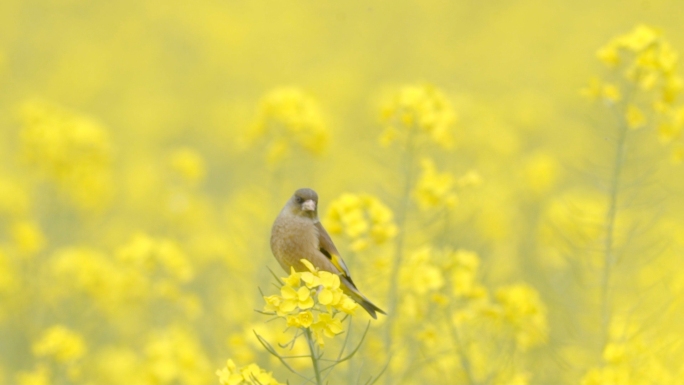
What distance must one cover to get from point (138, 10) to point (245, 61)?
4.36m

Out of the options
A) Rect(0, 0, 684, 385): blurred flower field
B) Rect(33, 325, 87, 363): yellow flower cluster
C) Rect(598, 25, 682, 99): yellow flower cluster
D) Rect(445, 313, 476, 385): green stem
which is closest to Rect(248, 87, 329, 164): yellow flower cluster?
Rect(0, 0, 684, 385): blurred flower field

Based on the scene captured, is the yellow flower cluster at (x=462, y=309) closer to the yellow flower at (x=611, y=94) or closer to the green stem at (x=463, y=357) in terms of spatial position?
the green stem at (x=463, y=357)

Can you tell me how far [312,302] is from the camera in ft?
8.70

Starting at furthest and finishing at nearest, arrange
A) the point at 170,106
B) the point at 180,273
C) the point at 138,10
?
the point at 138,10
the point at 170,106
the point at 180,273

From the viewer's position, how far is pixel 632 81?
15.6 feet

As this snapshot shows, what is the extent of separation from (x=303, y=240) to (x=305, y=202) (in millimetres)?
131

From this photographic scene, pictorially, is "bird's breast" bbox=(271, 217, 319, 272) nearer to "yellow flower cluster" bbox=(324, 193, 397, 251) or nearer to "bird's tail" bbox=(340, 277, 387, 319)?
"bird's tail" bbox=(340, 277, 387, 319)

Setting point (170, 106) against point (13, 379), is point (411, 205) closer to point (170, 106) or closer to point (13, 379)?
point (13, 379)

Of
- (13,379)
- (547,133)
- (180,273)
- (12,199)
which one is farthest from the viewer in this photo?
(547,133)

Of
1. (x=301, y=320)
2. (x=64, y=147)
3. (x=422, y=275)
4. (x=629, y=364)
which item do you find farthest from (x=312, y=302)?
(x=64, y=147)

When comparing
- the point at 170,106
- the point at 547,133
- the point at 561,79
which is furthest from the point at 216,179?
the point at 561,79

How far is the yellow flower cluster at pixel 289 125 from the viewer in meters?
5.76

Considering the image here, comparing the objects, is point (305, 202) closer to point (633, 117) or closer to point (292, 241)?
point (292, 241)

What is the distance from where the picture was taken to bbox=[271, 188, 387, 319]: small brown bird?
3.14m
